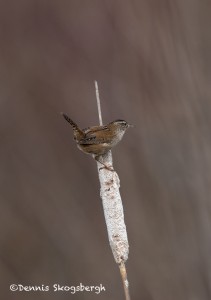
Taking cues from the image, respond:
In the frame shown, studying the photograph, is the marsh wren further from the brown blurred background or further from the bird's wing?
the brown blurred background

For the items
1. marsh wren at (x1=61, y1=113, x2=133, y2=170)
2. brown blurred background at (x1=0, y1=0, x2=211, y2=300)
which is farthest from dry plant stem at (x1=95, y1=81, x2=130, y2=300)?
brown blurred background at (x1=0, y1=0, x2=211, y2=300)

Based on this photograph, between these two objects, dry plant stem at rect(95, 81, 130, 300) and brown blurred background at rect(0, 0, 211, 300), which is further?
brown blurred background at rect(0, 0, 211, 300)

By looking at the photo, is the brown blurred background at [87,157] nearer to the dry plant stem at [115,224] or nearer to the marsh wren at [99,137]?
the marsh wren at [99,137]

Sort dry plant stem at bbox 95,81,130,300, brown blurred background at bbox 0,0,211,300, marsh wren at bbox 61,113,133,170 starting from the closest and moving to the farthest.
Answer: dry plant stem at bbox 95,81,130,300, marsh wren at bbox 61,113,133,170, brown blurred background at bbox 0,0,211,300

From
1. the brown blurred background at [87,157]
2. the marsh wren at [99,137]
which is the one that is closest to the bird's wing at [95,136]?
the marsh wren at [99,137]

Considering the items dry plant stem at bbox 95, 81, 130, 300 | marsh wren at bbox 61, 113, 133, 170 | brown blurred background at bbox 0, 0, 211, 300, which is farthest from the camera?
brown blurred background at bbox 0, 0, 211, 300

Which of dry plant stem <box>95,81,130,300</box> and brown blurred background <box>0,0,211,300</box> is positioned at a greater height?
brown blurred background <box>0,0,211,300</box>

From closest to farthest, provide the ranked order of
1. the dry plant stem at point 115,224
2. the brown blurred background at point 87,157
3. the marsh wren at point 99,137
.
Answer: the dry plant stem at point 115,224, the marsh wren at point 99,137, the brown blurred background at point 87,157
